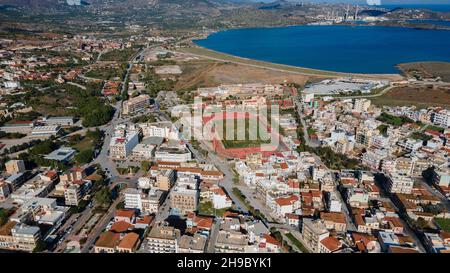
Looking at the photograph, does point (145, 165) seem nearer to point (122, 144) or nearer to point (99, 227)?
point (122, 144)

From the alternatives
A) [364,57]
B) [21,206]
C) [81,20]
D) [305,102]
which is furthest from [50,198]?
[81,20]

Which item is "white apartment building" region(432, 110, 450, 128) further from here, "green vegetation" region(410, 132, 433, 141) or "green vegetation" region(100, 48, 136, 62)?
"green vegetation" region(100, 48, 136, 62)

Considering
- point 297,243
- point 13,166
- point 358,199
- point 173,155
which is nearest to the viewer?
point 297,243

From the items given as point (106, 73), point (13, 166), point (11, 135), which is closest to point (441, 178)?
point (13, 166)

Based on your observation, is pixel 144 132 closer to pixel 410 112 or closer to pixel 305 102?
pixel 305 102

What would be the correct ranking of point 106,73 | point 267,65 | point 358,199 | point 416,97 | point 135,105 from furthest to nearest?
point 267,65
point 106,73
point 416,97
point 135,105
point 358,199

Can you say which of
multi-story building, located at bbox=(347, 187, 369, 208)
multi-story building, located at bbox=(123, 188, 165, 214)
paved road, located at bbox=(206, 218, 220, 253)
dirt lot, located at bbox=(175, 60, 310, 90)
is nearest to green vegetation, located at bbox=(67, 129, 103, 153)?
multi-story building, located at bbox=(123, 188, 165, 214)
